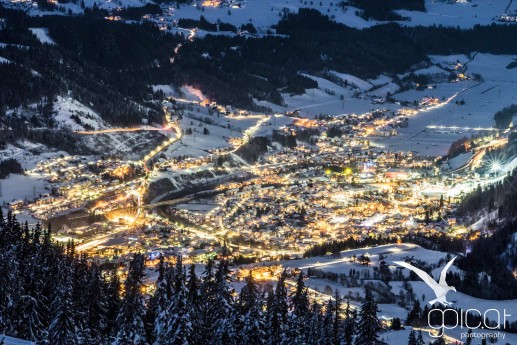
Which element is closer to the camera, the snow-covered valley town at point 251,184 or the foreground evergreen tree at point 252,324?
the foreground evergreen tree at point 252,324

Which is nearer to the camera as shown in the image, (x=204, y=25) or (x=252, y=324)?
(x=252, y=324)

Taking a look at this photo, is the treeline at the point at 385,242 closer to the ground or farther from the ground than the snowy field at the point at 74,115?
closer to the ground

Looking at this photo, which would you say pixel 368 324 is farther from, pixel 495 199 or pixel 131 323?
pixel 495 199

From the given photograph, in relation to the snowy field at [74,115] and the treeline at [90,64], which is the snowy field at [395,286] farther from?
the treeline at [90,64]

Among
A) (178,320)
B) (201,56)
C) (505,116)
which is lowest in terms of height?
(505,116)

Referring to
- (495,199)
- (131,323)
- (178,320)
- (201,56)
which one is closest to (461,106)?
(201,56)

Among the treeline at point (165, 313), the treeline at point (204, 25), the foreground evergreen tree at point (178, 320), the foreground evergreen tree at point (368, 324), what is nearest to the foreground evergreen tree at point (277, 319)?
the treeline at point (165, 313)

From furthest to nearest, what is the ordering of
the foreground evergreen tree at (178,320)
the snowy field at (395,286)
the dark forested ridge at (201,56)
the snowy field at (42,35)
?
1. the snowy field at (42,35)
2. the dark forested ridge at (201,56)
3. the snowy field at (395,286)
4. the foreground evergreen tree at (178,320)
